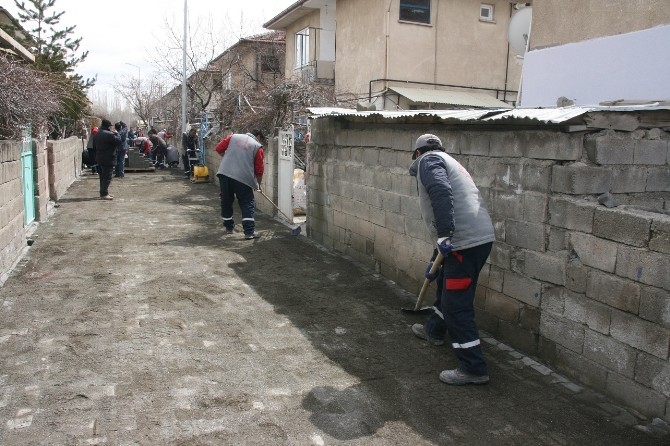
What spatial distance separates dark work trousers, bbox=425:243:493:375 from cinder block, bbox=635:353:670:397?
3.22 ft

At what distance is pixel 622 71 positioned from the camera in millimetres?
8430

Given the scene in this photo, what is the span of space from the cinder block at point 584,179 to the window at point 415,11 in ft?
48.0

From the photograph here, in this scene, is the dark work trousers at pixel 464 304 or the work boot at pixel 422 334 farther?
the work boot at pixel 422 334

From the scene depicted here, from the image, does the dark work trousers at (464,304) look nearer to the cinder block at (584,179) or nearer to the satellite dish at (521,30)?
the cinder block at (584,179)

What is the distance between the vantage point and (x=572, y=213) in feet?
13.6

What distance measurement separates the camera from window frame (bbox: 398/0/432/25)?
17.6 m

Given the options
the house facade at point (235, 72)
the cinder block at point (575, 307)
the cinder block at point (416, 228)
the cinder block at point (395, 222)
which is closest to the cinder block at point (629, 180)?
the cinder block at point (575, 307)

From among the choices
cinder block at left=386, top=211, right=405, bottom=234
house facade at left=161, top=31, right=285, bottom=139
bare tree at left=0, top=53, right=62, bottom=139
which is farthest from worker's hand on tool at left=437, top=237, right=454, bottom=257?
house facade at left=161, top=31, right=285, bottom=139

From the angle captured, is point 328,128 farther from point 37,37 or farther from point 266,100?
point 37,37

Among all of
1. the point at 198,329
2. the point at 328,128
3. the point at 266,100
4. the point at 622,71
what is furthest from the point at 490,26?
the point at 198,329

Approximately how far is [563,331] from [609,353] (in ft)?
1.39

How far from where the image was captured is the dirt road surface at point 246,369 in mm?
3361

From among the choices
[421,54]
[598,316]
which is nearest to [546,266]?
[598,316]

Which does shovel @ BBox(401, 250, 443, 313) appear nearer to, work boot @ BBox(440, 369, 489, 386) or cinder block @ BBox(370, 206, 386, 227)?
work boot @ BBox(440, 369, 489, 386)
